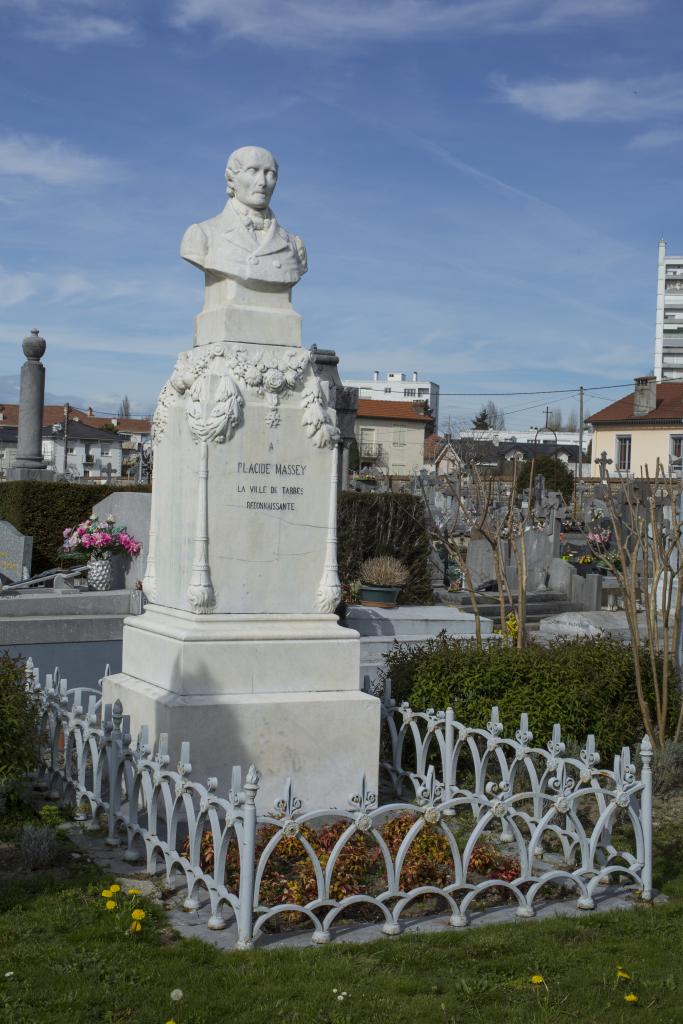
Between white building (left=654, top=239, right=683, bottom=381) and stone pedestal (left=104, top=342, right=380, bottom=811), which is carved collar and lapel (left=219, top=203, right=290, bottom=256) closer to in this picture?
stone pedestal (left=104, top=342, right=380, bottom=811)

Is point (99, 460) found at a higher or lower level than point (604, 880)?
higher

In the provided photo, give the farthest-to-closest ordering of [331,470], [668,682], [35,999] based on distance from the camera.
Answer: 1. [668,682]
2. [331,470]
3. [35,999]

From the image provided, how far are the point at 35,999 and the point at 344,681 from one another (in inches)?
126

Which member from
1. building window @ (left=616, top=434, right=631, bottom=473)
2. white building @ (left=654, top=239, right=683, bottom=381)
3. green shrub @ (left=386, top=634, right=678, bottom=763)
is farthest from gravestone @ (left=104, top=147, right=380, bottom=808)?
white building @ (left=654, top=239, right=683, bottom=381)

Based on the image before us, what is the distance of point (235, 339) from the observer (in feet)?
22.9

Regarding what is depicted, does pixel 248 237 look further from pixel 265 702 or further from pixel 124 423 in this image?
pixel 124 423

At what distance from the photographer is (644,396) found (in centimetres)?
5125

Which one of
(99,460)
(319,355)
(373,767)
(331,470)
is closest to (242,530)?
(331,470)

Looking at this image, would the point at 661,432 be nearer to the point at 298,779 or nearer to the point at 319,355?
the point at 319,355

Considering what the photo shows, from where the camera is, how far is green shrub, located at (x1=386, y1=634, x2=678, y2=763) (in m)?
7.64

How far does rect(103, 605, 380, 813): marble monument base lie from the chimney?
153 ft

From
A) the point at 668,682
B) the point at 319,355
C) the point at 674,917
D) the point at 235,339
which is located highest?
the point at 319,355

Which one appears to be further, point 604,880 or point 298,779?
point 298,779

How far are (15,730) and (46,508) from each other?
11.0m
